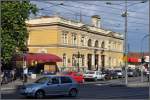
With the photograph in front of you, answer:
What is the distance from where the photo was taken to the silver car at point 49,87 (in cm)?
2739

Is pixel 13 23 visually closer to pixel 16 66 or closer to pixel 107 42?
pixel 16 66

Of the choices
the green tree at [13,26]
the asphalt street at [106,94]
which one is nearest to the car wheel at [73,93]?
the asphalt street at [106,94]

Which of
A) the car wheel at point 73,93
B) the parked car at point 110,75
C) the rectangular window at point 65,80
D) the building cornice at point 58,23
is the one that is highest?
the building cornice at point 58,23

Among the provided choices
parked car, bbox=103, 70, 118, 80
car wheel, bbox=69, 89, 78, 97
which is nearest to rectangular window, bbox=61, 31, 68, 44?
parked car, bbox=103, 70, 118, 80

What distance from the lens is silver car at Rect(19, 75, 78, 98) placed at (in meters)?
27.4

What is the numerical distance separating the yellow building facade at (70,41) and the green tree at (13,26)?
26.1 m

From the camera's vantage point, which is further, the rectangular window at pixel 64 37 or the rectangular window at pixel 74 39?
the rectangular window at pixel 74 39

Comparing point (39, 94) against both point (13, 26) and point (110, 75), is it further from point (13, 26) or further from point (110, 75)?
point (110, 75)

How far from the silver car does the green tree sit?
1872 centimetres

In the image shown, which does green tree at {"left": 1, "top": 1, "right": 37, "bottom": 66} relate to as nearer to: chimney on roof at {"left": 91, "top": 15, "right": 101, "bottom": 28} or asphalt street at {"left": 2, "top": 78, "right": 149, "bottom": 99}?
asphalt street at {"left": 2, "top": 78, "right": 149, "bottom": 99}

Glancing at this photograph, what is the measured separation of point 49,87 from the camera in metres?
27.7

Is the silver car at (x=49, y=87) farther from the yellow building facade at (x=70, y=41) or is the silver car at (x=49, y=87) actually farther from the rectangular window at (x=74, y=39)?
the rectangular window at (x=74, y=39)

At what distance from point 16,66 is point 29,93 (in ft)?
135

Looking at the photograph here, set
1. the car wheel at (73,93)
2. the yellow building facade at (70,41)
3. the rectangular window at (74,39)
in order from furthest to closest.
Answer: the rectangular window at (74,39)
the yellow building facade at (70,41)
the car wheel at (73,93)
